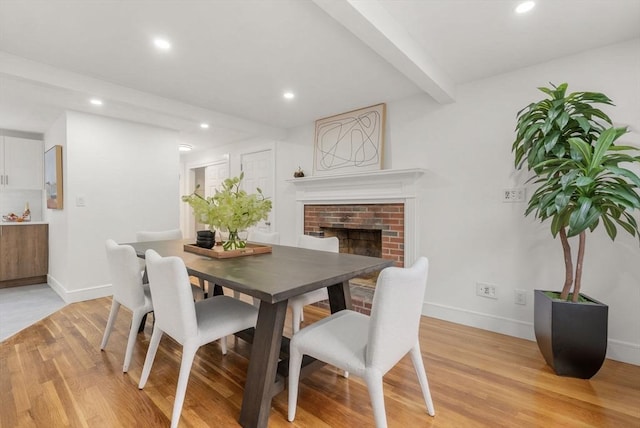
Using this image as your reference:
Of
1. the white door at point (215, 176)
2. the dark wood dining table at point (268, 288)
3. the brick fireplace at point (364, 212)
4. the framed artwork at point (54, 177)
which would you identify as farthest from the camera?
the white door at point (215, 176)

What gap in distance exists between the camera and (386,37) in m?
1.75

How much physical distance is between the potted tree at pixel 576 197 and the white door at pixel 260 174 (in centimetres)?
323

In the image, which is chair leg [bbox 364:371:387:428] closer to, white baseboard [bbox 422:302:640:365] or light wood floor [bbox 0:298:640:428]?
light wood floor [bbox 0:298:640:428]

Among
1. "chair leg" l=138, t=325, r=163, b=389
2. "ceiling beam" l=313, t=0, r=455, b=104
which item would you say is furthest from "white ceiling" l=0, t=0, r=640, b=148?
"chair leg" l=138, t=325, r=163, b=389

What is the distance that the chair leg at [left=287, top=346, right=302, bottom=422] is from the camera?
1.47 meters

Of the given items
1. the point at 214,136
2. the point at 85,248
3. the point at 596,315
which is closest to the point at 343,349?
the point at 596,315

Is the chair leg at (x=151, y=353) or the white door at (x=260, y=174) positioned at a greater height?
the white door at (x=260, y=174)

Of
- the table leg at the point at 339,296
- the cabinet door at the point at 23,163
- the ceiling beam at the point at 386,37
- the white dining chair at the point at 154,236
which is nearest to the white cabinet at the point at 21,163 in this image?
the cabinet door at the point at 23,163

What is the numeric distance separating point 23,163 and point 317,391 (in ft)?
16.7

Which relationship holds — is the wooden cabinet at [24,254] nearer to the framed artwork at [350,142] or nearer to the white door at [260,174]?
the white door at [260,174]

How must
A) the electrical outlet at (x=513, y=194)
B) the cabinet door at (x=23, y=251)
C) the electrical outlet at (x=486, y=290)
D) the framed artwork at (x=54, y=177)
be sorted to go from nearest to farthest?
1. the electrical outlet at (x=513, y=194)
2. the electrical outlet at (x=486, y=290)
3. the framed artwork at (x=54, y=177)
4. the cabinet door at (x=23, y=251)

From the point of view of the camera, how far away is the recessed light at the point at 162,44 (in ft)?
6.64

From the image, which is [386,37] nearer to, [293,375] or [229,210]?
[229,210]

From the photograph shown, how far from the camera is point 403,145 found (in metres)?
3.16
